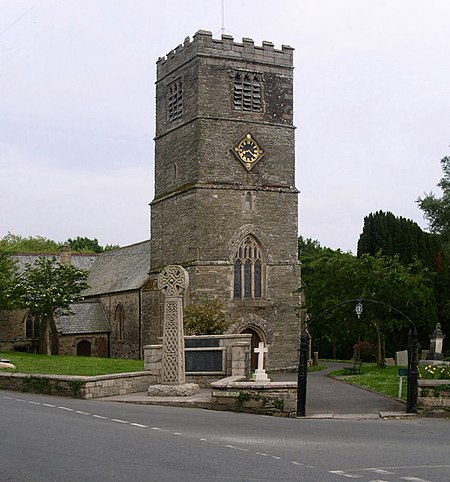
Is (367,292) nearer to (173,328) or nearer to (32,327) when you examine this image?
(173,328)

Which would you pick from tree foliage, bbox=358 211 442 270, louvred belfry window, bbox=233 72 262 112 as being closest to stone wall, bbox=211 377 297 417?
louvred belfry window, bbox=233 72 262 112

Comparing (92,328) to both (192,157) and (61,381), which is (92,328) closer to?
(192,157)

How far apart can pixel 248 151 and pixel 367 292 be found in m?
11.6

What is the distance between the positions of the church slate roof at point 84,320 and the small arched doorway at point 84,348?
714 millimetres

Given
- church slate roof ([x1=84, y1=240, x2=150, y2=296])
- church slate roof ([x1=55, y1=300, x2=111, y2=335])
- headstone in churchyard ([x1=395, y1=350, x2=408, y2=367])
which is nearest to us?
headstone in churchyard ([x1=395, y1=350, x2=408, y2=367])

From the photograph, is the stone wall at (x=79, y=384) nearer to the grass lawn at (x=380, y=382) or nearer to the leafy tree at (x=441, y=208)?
the grass lawn at (x=380, y=382)

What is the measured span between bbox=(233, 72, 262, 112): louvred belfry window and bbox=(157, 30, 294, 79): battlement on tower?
97cm

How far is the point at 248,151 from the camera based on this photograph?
148 ft

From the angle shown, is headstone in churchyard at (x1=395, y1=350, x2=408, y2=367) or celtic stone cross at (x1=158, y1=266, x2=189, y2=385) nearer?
celtic stone cross at (x1=158, y1=266, x2=189, y2=385)

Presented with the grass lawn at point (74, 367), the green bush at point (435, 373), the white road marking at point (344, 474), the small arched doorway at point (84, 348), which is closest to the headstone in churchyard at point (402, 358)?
the grass lawn at point (74, 367)

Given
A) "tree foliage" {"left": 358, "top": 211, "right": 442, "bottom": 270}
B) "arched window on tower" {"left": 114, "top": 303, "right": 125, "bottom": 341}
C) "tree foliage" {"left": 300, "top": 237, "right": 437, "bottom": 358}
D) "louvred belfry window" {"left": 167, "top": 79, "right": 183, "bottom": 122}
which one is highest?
"louvred belfry window" {"left": 167, "top": 79, "right": 183, "bottom": 122}

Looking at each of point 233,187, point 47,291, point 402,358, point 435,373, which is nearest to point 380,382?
point 435,373

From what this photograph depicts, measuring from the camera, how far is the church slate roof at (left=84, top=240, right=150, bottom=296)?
53.3 meters

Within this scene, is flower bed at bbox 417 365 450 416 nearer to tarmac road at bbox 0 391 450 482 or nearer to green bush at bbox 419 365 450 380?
tarmac road at bbox 0 391 450 482
